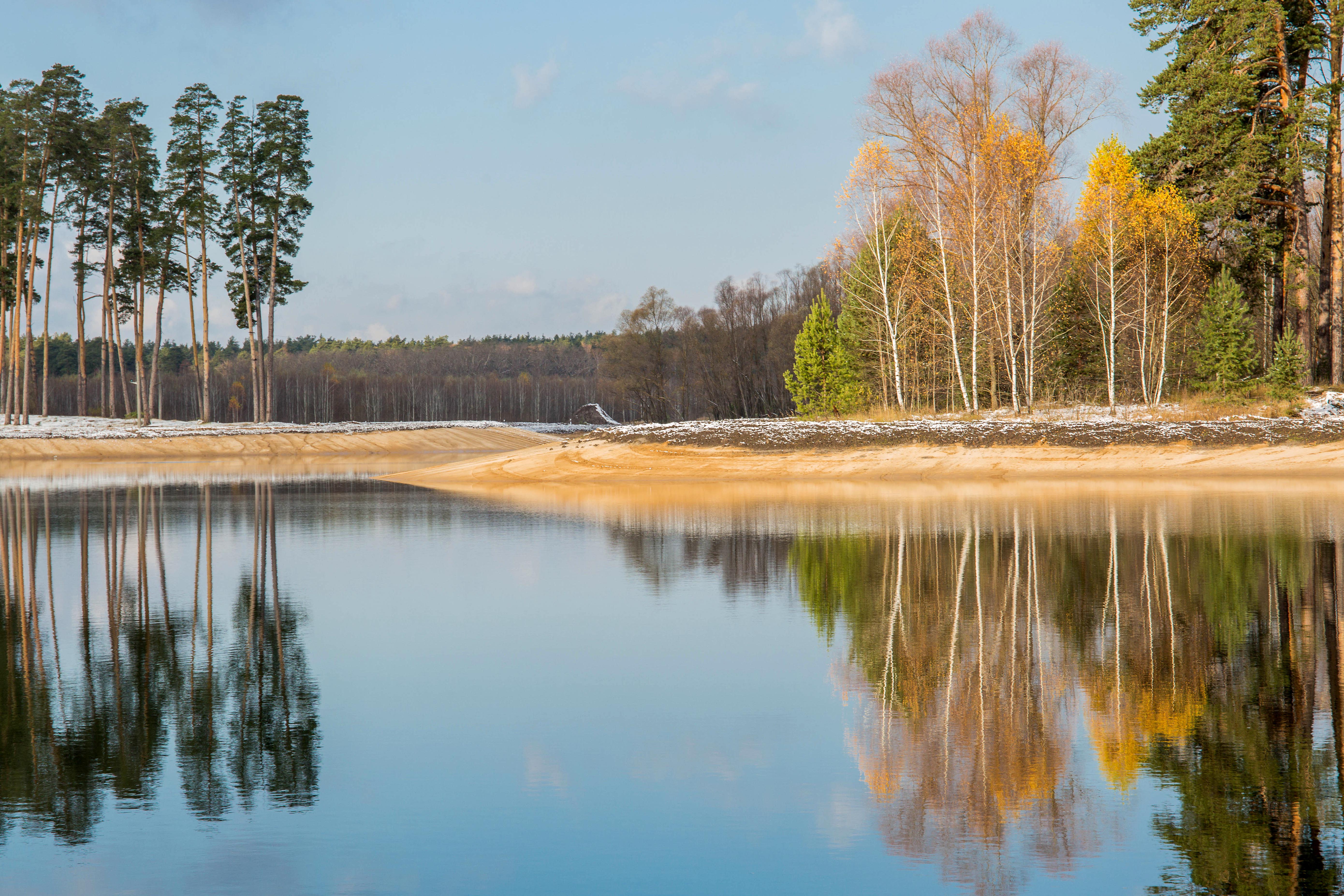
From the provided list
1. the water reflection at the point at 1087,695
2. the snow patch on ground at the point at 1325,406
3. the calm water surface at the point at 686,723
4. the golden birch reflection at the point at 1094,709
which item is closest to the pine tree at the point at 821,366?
the snow patch on ground at the point at 1325,406

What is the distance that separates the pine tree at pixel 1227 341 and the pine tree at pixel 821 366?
56.4 ft

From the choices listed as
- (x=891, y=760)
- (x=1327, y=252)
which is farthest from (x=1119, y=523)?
(x=1327, y=252)

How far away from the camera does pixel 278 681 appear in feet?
24.5

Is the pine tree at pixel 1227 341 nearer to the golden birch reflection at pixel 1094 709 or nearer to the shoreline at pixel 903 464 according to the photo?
the shoreline at pixel 903 464

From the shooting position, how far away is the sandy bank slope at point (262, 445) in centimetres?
4728

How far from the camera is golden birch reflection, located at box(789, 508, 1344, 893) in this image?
15.0 ft

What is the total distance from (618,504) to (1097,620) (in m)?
13.7

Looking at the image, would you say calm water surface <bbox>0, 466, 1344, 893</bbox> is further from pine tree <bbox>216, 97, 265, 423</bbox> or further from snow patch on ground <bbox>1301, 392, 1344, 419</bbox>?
pine tree <bbox>216, 97, 265, 423</bbox>

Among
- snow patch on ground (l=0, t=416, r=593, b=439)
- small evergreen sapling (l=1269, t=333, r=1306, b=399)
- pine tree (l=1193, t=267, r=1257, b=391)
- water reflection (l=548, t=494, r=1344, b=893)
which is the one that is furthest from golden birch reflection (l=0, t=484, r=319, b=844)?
snow patch on ground (l=0, t=416, r=593, b=439)

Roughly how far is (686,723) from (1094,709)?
98.7 inches

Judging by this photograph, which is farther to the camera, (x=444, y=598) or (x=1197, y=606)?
(x=444, y=598)

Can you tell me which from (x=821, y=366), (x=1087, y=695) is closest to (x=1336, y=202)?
(x=821, y=366)

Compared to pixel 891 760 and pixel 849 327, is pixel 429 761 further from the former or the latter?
pixel 849 327

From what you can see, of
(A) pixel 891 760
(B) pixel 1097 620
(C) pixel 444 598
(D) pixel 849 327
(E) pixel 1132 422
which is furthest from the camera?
(D) pixel 849 327
